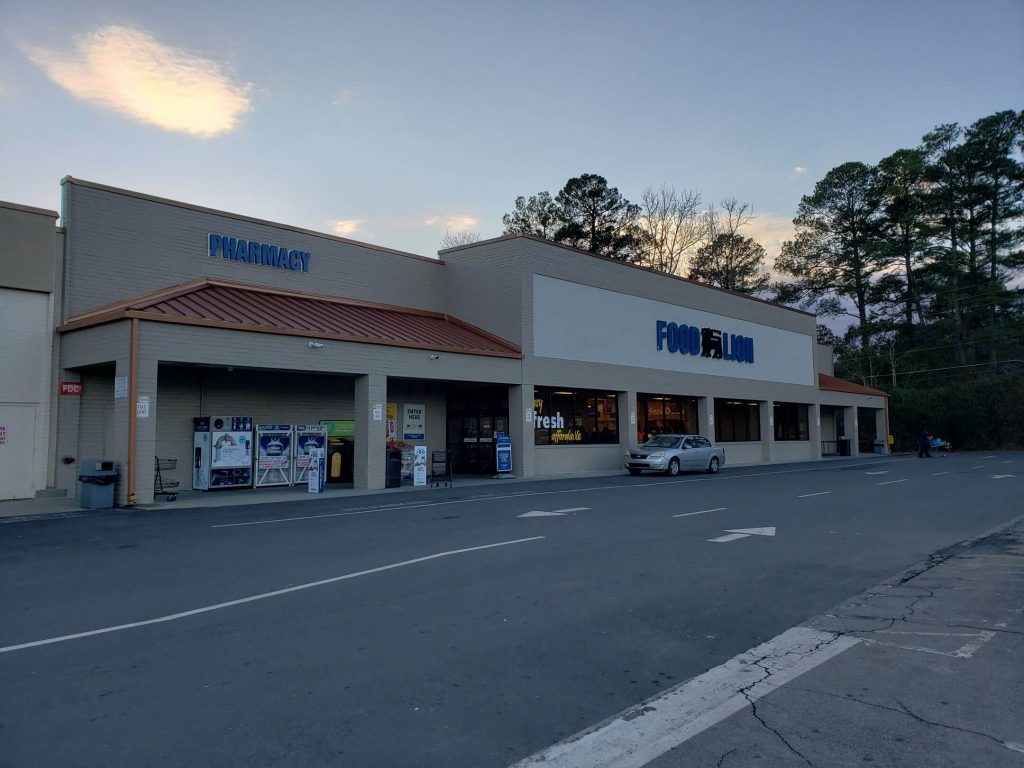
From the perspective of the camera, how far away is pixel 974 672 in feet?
18.1

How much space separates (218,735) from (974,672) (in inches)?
210

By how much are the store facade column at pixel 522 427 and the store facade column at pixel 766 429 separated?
18924 millimetres

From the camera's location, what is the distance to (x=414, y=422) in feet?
87.2

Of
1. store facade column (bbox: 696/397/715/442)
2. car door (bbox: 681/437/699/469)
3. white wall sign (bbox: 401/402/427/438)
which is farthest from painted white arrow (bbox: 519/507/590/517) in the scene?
store facade column (bbox: 696/397/715/442)

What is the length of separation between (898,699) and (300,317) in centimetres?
1885

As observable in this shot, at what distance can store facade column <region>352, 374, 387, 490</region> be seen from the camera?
21.5 metres

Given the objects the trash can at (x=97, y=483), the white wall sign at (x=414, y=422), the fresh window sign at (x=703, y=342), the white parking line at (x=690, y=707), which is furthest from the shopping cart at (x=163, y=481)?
the fresh window sign at (x=703, y=342)

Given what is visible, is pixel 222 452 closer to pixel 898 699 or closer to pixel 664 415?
pixel 898 699

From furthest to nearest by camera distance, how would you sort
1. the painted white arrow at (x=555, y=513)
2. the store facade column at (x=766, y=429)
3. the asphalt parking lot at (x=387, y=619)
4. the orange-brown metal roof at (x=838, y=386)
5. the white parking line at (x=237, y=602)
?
the orange-brown metal roof at (x=838, y=386)
the store facade column at (x=766, y=429)
the painted white arrow at (x=555, y=513)
the white parking line at (x=237, y=602)
the asphalt parking lot at (x=387, y=619)

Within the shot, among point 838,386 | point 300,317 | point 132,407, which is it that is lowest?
point 132,407

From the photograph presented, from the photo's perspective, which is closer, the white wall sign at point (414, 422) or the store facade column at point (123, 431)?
the store facade column at point (123, 431)

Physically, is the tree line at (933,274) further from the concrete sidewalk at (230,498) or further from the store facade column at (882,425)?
the concrete sidewalk at (230,498)

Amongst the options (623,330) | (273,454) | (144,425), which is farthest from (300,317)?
(623,330)

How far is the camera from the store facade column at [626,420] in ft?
102
